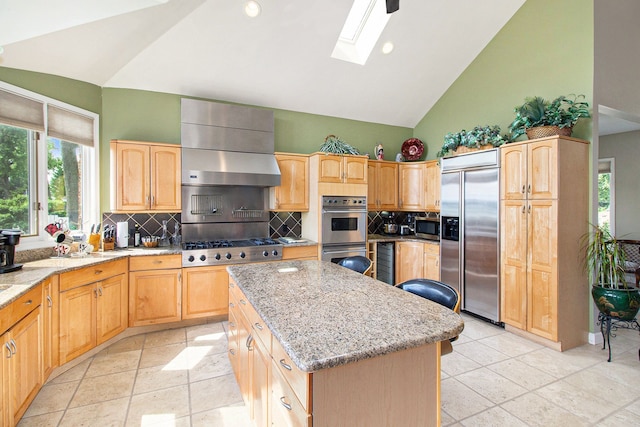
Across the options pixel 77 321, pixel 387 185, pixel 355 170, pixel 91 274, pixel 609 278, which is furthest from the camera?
pixel 387 185

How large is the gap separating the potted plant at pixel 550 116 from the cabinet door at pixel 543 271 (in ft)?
2.44

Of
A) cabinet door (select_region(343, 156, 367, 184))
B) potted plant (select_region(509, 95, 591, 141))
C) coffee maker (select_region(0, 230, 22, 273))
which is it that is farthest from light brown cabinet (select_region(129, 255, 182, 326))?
potted plant (select_region(509, 95, 591, 141))

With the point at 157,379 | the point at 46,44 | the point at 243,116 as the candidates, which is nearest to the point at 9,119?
the point at 46,44

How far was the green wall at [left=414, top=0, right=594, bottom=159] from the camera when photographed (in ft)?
10.9

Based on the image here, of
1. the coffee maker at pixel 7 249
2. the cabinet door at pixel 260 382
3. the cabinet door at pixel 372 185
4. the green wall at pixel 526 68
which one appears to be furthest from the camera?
the cabinet door at pixel 372 185

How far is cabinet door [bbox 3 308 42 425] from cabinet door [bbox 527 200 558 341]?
4.31 meters

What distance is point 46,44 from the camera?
8.91ft

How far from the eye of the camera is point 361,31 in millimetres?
4172

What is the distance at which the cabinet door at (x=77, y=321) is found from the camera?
2584 mm

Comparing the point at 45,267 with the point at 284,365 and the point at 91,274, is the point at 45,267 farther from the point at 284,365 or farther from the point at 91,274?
the point at 284,365

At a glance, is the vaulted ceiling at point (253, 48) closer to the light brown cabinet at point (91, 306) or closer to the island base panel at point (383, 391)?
the light brown cabinet at point (91, 306)

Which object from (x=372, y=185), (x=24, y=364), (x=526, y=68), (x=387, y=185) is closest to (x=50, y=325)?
(x=24, y=364)

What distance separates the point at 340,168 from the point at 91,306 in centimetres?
318

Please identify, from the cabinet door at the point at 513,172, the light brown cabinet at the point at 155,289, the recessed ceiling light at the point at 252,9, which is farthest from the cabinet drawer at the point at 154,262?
the cabinet door at the point at 513,172
